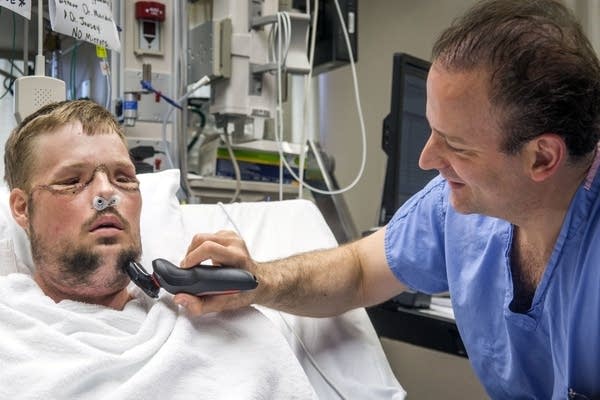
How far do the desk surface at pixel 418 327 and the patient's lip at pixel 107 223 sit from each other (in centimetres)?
79

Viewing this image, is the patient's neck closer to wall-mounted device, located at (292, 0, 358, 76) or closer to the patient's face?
the patient's face

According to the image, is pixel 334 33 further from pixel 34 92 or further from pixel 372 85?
pixel 34 92

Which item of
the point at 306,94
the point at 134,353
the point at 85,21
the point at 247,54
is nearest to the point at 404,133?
the point at 306,94

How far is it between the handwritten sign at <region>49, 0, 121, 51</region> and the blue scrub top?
29.9 inches

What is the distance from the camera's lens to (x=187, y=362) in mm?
959

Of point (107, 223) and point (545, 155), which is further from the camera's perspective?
point (107, 223)

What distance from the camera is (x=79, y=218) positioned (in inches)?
41.0

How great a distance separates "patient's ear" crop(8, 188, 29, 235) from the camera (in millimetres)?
1121

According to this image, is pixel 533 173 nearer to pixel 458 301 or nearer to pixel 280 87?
pixel 458 301

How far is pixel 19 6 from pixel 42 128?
336 mm

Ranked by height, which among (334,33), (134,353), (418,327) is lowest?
(418,327)

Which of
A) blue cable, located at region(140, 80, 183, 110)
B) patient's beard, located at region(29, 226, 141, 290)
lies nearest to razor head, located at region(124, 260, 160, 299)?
patient's beard, located at region(29, 226, 141, 290)

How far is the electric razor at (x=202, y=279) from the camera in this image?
0.98 m

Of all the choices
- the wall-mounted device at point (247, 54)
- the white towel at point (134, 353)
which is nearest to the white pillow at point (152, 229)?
the white towel at point (134, 353)
